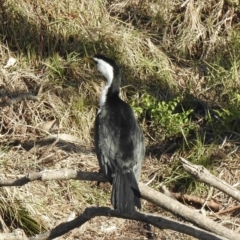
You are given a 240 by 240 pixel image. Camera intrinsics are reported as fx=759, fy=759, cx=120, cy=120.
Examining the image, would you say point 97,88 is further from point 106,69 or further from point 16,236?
point 16,236

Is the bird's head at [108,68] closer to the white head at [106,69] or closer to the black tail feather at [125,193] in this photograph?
the white head at [106,69]

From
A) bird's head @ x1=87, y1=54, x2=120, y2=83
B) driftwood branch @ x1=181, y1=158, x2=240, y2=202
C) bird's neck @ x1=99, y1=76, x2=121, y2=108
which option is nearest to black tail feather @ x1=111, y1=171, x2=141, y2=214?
driftwood branch @ x1=181, y1=158, x2=240, y2=202

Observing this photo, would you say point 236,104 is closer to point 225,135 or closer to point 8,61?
point 225,135

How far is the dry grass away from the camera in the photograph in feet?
20.1

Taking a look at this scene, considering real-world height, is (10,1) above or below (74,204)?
above

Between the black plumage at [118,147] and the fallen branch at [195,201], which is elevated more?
the black plumage at [118,147]

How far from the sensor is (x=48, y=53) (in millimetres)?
7121

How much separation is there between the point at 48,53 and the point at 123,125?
2274 millimetres

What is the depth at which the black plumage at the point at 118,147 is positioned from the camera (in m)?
4.38

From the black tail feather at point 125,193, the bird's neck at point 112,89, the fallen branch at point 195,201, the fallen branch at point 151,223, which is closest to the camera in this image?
the fallen branch at point 151,223

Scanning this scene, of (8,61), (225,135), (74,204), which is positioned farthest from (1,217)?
(225,135)

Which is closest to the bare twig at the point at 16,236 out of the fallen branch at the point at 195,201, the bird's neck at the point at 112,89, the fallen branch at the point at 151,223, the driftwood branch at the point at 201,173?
the fallen branch at the point at 151,223

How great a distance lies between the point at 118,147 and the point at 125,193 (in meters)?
0.58

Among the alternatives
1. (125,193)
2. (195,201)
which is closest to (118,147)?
(125,193)
